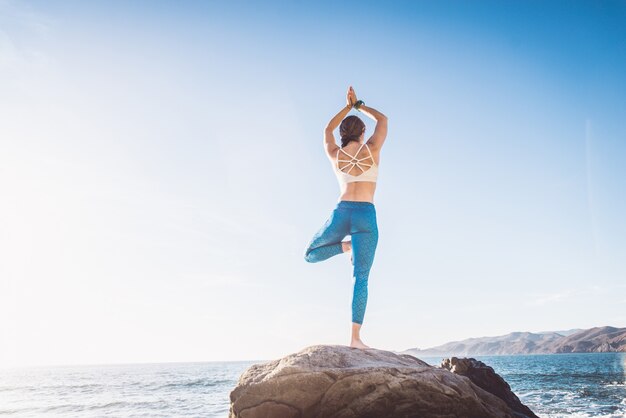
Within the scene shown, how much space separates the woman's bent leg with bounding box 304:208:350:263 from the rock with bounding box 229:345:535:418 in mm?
1390

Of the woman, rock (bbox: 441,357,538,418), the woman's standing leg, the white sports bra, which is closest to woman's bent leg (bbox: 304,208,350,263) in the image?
the woman

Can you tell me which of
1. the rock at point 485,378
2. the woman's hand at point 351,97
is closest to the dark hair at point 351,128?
the woman's hand at point 351,97

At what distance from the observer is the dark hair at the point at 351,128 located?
20.0ft

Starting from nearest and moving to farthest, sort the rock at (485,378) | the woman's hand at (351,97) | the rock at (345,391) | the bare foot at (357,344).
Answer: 1. the rock at (345,391)
2. the bare foot at (357,344)
3. the woman's hand at (351,97)
4. the rock at (485,378)

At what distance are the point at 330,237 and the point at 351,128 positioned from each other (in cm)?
148

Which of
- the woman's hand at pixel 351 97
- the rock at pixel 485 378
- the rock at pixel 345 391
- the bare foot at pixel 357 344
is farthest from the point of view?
the rock at pixel 485 378

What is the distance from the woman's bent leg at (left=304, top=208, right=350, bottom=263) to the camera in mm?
5934

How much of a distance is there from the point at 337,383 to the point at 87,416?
23988 millimetres

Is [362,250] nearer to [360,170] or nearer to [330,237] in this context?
[330,237]

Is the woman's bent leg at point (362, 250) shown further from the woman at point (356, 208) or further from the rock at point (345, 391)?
the rock at point (345, 391)

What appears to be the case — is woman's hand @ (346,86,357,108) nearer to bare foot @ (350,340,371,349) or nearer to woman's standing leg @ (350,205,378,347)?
woman's standing leg @ (350,205,378,347)

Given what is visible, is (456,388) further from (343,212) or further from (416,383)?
(343,212)

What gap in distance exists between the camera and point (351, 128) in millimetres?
6109

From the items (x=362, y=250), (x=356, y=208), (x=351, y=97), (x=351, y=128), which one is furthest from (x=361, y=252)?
(x=351, y=97)
